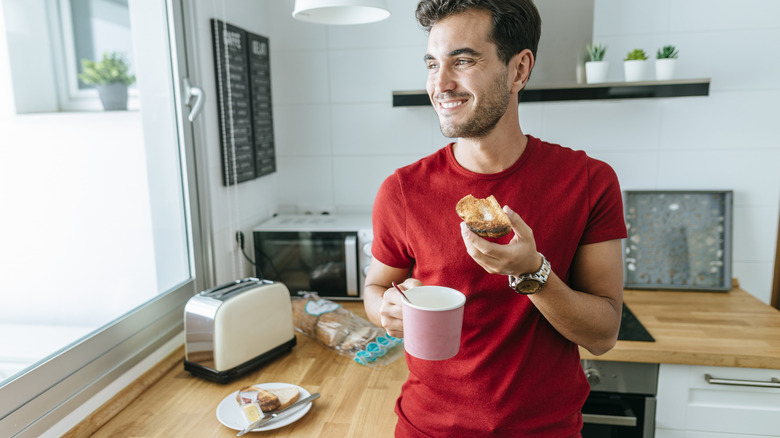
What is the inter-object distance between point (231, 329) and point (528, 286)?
884mm

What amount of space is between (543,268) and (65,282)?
4.06 ft

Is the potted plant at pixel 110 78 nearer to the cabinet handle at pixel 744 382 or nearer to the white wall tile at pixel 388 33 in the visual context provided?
the white wall tile at pixel 388 33

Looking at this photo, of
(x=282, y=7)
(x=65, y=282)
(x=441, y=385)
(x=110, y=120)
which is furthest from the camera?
(x=282, y=7)

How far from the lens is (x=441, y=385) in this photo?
3.39 ft

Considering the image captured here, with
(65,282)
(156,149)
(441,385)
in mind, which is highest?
(156,149)

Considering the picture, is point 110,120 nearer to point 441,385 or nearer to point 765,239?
point 441,385

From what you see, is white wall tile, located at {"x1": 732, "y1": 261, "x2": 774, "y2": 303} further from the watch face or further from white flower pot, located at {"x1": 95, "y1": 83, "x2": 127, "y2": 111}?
white flower pot, located at {"x1": 95, "y1": 83, "x2": 127, "y2": 111}

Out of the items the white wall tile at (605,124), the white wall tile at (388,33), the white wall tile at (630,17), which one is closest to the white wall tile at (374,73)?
the white wall tile at (388,33)

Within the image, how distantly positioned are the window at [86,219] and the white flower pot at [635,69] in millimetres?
1498

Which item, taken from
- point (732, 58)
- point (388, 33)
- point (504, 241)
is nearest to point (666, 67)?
point (732, 58)

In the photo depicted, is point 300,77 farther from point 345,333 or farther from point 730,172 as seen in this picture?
point 730,172

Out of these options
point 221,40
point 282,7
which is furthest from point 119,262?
point 282,7

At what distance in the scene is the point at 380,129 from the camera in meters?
2.28

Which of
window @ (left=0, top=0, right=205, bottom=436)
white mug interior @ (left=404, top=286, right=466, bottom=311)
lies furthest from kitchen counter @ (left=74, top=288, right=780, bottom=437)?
white mug interior @ (left=404, top=286, right=466, bottom=311)
